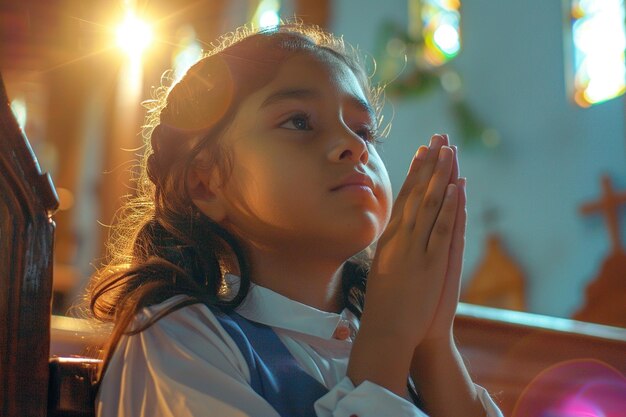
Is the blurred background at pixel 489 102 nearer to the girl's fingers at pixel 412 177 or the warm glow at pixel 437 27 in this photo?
the warm glow at pixel 437 27

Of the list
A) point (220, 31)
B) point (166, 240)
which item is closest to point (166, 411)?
point (166, 240)

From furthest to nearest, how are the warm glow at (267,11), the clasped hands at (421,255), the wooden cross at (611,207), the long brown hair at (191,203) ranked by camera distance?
the warm glow at (267,11), the wooden cross at (611,207), the long brown hair at (191,203), the clasped hands at (421,255)

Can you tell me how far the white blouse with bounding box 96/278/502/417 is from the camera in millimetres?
789

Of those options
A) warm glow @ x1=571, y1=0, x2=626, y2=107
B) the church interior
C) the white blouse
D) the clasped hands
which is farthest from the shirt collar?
warm glow @ x1=571, y1=0, x2=626, y2=107

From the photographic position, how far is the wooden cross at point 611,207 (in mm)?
5875

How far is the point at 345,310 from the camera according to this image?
108 centimetres

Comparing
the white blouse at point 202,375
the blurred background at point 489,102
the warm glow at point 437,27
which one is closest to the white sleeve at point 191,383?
the white blouse at point 202,375

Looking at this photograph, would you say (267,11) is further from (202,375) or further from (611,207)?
(202,375)

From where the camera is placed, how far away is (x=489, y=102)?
25.0 ft

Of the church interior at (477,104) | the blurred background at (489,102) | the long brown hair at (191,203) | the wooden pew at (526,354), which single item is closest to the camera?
the long brown hair at (191,203)

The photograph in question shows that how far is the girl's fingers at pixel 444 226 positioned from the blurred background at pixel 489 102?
428 centimetres

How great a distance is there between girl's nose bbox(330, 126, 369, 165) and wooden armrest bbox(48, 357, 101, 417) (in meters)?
0.38

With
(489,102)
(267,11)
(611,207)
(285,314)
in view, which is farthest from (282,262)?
(267,11)

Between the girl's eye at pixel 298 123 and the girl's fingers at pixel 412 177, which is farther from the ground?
the girl's eye at pixel 298 123
